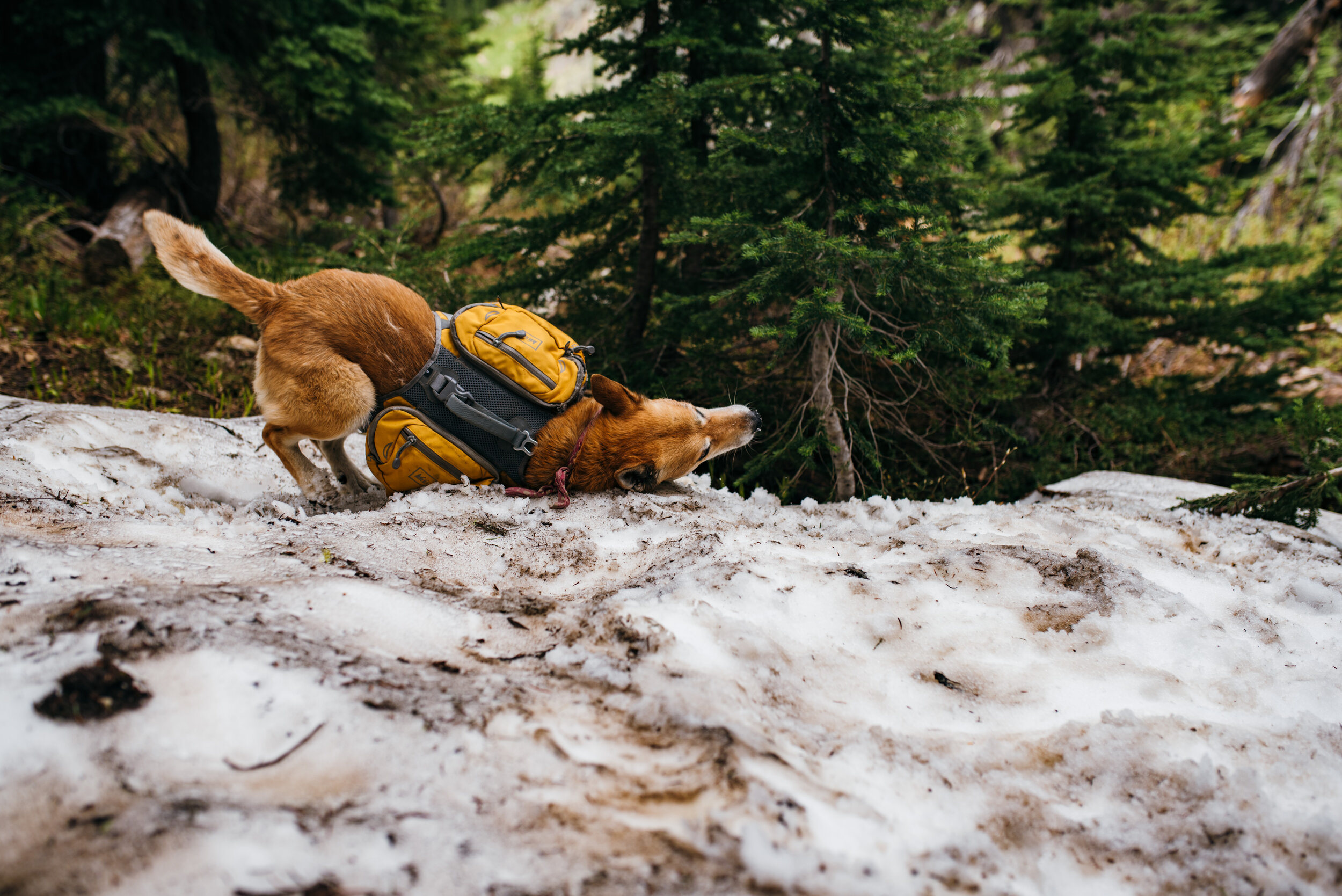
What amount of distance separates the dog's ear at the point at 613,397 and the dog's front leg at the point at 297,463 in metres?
1.49

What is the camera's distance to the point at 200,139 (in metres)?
7.92

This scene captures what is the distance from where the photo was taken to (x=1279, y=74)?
8055 millimetres

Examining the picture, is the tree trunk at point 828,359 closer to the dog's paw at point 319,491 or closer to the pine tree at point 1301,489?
the pine tree at point 1301,489

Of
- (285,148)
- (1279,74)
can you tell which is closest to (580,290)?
(285,148)

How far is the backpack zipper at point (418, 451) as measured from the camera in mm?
2994

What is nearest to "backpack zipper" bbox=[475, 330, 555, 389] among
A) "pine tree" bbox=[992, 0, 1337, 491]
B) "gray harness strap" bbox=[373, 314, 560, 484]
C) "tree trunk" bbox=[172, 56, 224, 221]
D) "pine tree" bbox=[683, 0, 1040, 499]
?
"gray harness strap" bbox=[373, 314, 560, 484]

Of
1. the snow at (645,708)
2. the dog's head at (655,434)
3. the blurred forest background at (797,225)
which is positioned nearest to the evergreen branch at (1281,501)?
the blurred forest background at (797,225)

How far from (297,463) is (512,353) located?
4.40 feet

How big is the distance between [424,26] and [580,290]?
656cm

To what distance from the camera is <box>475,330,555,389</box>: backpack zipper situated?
3.04m

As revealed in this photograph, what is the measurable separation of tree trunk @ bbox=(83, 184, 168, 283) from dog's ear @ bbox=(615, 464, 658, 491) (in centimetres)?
702

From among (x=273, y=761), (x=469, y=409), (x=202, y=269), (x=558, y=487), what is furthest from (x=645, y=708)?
(x=202, y=269)

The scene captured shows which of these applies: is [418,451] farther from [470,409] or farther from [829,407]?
[829,407]

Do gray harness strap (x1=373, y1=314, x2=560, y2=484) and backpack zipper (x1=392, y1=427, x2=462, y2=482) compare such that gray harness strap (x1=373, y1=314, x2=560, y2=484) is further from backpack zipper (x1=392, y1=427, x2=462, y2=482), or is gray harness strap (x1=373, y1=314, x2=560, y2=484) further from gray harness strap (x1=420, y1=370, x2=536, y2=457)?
backpack zipper (x1=392, y1=427, x2=462, y2=482)
